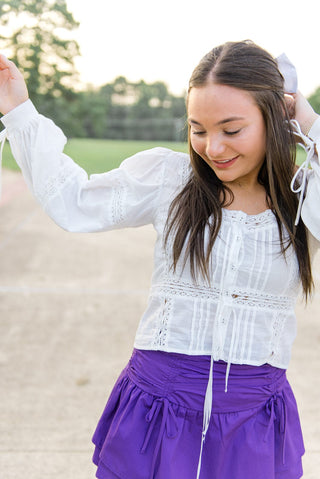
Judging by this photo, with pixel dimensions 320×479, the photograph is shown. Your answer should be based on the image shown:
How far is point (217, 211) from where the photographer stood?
4.31ft

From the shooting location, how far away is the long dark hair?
123 centimetres

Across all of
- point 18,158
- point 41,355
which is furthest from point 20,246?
point 18,158

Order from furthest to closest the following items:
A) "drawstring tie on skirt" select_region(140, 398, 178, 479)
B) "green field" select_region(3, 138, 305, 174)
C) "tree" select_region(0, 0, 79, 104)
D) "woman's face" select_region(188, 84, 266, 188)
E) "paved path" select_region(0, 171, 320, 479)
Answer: "green field" select_region(3, 138, 305, 174) → "tree" select_region(0, 0, 79, 104) → "paved path" select_region(0, 171, 320, 479) → "drawstring tie on skirt" select_region(140, 398, 178, 479) → "woman's face" select_region(188, 84, 266, 188)

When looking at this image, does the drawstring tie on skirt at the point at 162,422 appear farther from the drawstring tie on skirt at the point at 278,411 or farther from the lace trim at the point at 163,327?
the drawstring tie on skirt at the point at 278,411

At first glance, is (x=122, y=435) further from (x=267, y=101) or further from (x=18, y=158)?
(x=267, y=101)

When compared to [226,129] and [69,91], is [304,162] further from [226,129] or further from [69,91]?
[69,91]

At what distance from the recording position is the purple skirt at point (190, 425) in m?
1.32

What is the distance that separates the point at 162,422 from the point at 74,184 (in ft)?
1.94

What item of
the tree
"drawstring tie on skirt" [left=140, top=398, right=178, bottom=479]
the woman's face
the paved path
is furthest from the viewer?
the tree

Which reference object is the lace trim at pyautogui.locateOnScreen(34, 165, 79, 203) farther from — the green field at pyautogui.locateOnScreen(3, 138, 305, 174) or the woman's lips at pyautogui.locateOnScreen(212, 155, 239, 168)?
the green field at pyautogui.locateOnScreen(3, 138, 305, 174)

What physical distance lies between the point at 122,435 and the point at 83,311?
263 centimetres

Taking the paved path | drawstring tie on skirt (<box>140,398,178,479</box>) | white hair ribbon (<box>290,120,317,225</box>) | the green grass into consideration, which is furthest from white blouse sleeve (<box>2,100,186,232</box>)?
the green grass

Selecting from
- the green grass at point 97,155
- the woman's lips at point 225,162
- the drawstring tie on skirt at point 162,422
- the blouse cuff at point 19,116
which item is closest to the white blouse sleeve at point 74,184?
the blouse cuff at point 19,116

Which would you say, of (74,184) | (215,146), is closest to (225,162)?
(215,146)
